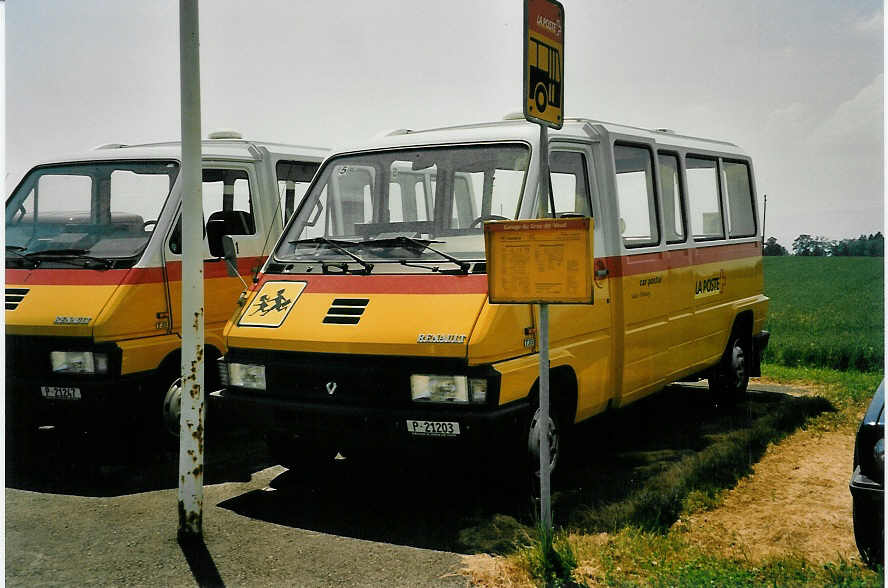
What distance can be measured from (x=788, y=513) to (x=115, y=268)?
478 centimetres

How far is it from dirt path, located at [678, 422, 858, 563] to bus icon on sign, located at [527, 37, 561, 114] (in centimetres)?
244

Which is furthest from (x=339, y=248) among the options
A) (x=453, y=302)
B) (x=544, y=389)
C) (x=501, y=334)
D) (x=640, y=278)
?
(x=640, y=278)

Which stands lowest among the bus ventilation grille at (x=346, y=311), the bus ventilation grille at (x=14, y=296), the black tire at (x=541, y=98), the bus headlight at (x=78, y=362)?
the bus headlight at (x=78, y=362)

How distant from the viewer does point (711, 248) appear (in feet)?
27.9

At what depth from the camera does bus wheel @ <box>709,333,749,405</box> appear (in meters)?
9.09

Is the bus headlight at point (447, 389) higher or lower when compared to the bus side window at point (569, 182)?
lower

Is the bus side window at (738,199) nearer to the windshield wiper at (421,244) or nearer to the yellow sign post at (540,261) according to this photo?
the windshield wiper at (421,244)

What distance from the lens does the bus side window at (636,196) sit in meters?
7.02

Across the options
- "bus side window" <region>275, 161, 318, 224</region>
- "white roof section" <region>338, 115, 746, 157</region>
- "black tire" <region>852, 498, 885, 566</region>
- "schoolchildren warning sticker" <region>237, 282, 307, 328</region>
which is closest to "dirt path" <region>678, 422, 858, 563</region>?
"black tire" <region>852, 498, 885, 566</region>

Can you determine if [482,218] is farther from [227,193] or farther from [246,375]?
[227,193]

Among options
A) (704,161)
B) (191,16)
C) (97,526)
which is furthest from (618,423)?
(191,16)

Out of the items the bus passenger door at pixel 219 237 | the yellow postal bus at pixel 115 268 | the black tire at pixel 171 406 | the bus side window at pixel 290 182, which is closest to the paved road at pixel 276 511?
the black tire at pixel 171 406

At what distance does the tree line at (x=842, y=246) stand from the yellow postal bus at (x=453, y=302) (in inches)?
33.1

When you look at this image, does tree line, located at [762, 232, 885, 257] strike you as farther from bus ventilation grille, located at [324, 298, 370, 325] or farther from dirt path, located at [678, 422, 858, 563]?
bus ventilation grille, located at [324, 298, 370, 325]
